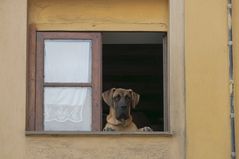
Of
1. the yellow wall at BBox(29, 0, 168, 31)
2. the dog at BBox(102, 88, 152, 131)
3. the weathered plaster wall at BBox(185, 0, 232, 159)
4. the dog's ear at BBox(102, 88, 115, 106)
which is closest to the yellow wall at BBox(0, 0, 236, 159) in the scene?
the weathered plaster wall at BBox(185, 0, 232, 159)

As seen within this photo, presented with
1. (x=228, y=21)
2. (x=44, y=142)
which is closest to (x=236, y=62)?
(x=228, y=21)

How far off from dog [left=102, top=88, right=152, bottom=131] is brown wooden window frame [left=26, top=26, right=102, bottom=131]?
39 centimetres

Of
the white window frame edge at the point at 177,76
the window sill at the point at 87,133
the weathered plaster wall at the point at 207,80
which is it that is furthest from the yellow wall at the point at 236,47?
the window sill at the point at 87,133

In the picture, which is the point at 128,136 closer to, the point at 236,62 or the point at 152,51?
the point at 236,62

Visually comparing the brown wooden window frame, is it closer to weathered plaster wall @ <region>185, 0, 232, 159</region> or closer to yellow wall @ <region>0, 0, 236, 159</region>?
yellow wall @ <region>0, 0, 236, 159</region>

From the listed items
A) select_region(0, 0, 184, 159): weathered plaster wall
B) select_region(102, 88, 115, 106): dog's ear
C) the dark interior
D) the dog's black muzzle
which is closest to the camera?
select_region(0, 0, 184, 159): weathered plaster wall

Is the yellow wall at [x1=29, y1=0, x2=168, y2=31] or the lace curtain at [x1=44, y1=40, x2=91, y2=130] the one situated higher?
the yellow wall at [x1=29, y1=0, x2=168, y2=31]

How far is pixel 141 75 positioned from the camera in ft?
54.5

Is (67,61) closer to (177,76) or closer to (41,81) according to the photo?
(41,81)

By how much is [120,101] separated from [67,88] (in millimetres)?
826

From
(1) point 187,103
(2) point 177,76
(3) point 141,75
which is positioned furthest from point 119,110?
(3) point 141,75

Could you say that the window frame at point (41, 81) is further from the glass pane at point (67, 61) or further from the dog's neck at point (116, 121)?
the dog's neck at point (116, 121)

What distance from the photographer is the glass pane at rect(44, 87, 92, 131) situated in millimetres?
12422

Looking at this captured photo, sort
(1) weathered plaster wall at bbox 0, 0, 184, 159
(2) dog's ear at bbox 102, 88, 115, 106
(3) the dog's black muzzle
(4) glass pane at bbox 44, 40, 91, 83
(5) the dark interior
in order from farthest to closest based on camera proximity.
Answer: (5) the dark interior, (2) dog's ear at bbox 102, 88, 115, 106, (3) the dog's black muzzle, (4) glass pane at bbox 44, 40, 91, 83, (1) weathered plaster wall at bbox 0, 0, 184, 159
